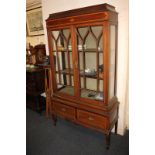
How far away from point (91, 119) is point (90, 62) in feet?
2.58

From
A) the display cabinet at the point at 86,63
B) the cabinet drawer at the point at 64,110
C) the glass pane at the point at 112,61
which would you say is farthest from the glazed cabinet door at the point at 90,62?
the cabinet drawer at the point at 64,110

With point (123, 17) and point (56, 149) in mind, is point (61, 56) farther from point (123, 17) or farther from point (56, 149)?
point (56, 149)

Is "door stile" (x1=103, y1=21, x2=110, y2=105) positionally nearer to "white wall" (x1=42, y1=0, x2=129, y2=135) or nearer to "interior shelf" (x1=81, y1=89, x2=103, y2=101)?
"interior shelf" (x1=81, y1=89, x2=103, y2=101)

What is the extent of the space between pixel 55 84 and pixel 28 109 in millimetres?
1296

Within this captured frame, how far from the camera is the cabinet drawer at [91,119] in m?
1.95

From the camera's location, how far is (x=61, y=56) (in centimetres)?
235

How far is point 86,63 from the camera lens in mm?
2145

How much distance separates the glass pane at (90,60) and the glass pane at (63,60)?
181 millimetres

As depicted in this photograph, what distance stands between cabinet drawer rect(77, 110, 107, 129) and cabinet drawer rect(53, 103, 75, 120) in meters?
0.12

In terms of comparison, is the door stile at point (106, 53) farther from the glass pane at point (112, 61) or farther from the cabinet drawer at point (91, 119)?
the cabinet drawer at point (91, 119)

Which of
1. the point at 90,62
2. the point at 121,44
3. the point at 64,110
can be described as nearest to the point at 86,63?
the point at 90,62

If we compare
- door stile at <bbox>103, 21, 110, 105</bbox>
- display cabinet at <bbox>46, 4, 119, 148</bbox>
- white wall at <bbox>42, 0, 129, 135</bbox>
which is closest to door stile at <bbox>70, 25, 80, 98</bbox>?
display cabinet at <bbox>46, 4, 119, 148</bbox>

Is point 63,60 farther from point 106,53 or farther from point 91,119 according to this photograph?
point 91,119
